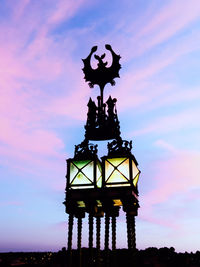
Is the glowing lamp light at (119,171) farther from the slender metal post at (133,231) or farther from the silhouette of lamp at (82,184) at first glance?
the slender metal post at (133,231)

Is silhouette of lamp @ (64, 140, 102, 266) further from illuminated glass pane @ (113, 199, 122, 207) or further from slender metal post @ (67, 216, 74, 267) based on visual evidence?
illuminated glass pane @ (113, 199, 122, 207)

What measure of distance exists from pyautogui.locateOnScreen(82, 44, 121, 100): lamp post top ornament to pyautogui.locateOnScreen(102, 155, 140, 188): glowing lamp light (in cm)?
283

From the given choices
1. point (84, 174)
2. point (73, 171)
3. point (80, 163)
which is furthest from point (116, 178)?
point (73, 171)

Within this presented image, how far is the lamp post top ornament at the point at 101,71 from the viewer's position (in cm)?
1027

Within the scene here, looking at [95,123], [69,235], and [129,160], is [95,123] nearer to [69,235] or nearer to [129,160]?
[129,160]

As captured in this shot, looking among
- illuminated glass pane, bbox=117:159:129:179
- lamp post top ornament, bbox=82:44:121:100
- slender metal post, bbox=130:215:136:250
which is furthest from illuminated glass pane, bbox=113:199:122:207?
lamp post top ornament, bbox=82:44:121:100

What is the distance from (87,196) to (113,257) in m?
2.22

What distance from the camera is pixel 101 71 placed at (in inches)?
408

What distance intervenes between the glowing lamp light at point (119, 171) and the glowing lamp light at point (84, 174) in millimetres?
234

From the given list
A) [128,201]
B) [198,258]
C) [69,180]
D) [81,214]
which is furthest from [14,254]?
[198,258]

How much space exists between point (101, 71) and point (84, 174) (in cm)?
360

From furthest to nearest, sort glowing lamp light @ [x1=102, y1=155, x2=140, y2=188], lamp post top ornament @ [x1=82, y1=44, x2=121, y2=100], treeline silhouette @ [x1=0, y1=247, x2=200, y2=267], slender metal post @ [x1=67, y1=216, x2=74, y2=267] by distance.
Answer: lamp post top ornament @ [x1=82, y1=44, x2=121, y2=100], treeline silhouette @ [x1=0, y1=247, x2=200, y2=267], glowing lamp light @ [x1=102, y1=155, x2=140, y2=188], slender metal post @ [x1=67, y1=216, x2=74, y2=267]

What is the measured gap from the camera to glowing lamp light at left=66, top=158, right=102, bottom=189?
27.7 ft

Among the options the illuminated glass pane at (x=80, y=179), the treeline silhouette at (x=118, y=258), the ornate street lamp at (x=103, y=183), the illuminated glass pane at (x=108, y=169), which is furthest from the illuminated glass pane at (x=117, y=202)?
the treeline silhouette at (x=118, y=258)
